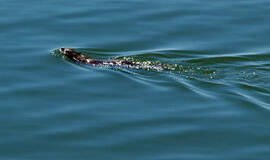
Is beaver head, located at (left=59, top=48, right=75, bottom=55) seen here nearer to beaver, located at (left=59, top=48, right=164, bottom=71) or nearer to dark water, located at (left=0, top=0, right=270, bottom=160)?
beaver, located at (left=59, top=48, right=164, bottom=71)

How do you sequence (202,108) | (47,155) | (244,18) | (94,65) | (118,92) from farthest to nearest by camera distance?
(244,18) → (94,65) → (118,92) → (202,108) → (47,155)

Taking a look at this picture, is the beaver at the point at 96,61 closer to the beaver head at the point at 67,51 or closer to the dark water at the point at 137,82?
the beaver head at the point at 67,51

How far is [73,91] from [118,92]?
1.01 meters

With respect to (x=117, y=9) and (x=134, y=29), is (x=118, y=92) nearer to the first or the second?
(x=134, y=29)

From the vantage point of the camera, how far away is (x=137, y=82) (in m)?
17.0

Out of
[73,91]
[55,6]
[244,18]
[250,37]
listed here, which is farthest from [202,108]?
[55,6]

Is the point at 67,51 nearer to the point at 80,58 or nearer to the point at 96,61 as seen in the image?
the point at 80,58

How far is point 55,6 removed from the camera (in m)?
22.8

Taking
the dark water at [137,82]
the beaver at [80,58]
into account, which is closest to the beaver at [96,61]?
the beaver at [80,58]

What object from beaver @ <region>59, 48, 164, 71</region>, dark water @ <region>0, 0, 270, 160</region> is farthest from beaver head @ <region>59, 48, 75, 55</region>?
dark water @ <region>0, 0, 270, 160</region>

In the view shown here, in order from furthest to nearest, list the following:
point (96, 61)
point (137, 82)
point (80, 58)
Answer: point (80, 58) → point (96, 61) → point (137, 82)

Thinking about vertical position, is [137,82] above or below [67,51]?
below

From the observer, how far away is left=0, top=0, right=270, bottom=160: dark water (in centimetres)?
1398

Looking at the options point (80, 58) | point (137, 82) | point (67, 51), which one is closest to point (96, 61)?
point (80, 58)
